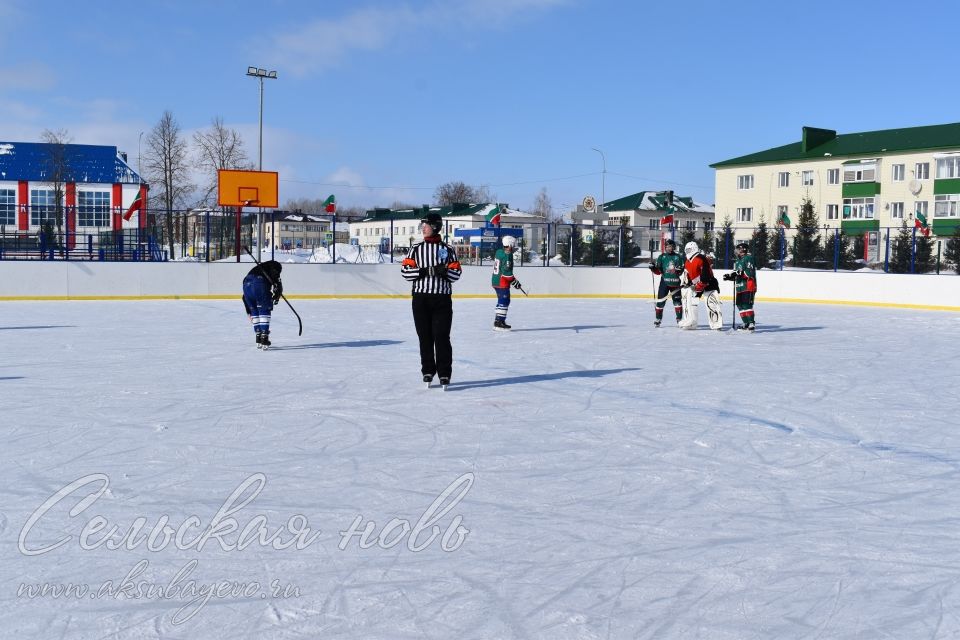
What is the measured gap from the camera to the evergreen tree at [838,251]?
75.7 ft

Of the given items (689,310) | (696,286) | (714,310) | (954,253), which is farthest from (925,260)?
(696,286)

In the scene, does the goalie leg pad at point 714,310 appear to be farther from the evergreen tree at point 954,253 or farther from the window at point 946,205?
the window at point 946,205

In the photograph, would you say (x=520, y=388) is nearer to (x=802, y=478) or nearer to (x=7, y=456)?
(x=802, y=478)

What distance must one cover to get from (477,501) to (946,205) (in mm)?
54036

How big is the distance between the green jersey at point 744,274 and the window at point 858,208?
149 ft

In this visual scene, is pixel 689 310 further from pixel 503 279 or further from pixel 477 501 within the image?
pixel 477 501

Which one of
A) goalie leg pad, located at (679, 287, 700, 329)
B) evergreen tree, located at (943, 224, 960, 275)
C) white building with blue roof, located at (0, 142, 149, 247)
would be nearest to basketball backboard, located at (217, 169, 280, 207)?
goalie leg pad, located at (679, 287, 700, 329)

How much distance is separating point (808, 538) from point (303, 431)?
322 centimetres

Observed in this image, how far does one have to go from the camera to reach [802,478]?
15.2 feet

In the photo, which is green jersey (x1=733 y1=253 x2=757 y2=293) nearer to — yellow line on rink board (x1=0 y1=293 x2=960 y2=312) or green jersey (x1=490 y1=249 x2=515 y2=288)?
green jersey (x1=490 y1=249 x2=515 y2=288)

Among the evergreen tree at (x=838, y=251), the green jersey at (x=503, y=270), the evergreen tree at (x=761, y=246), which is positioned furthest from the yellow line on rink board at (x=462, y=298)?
the green jersey at (x=503, y=270)

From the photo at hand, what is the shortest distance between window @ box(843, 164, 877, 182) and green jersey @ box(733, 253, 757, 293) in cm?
4581

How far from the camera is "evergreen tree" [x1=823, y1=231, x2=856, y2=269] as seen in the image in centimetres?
2308

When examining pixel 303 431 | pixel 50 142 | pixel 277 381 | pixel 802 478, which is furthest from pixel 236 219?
pixel 50 142
